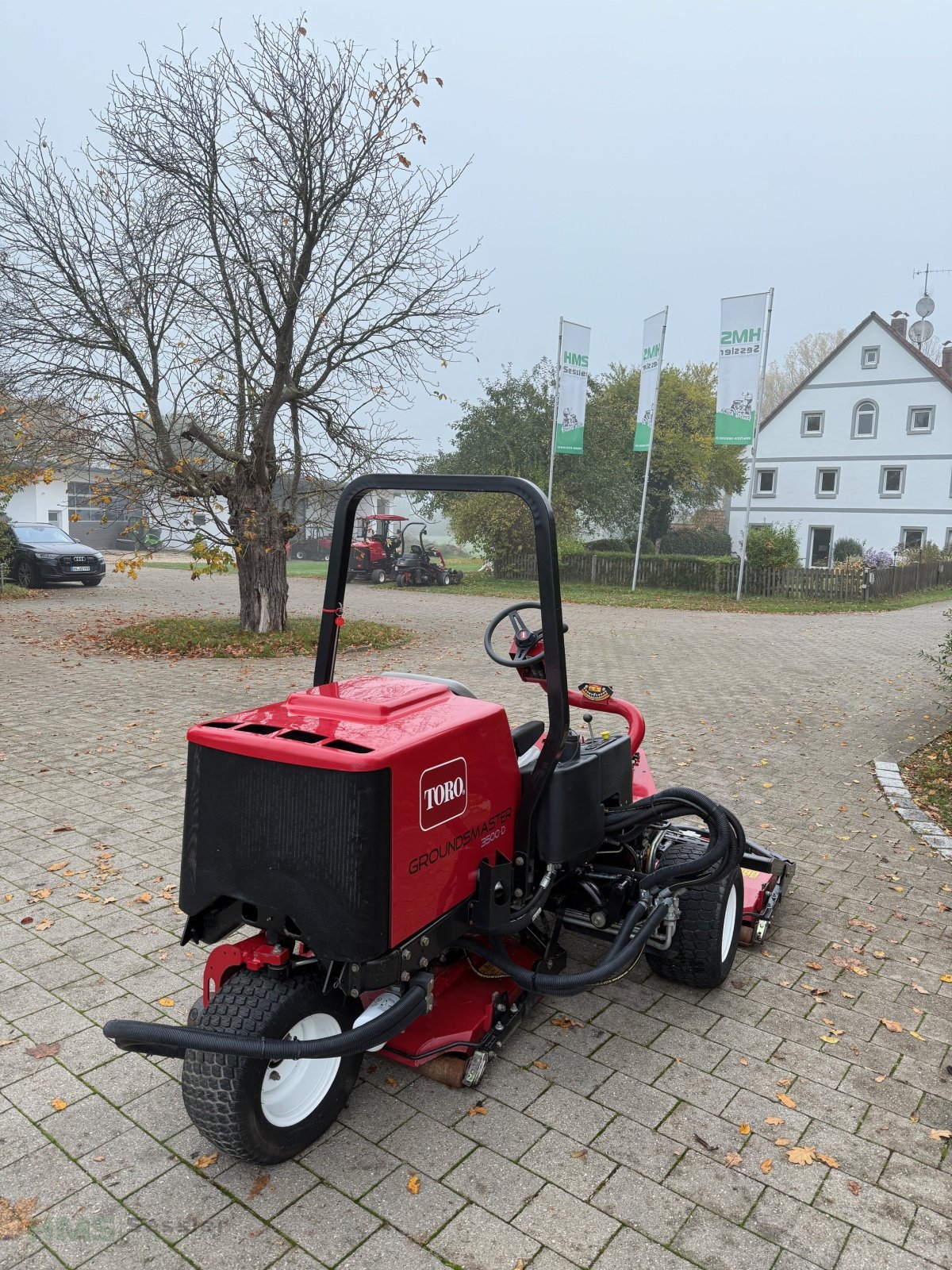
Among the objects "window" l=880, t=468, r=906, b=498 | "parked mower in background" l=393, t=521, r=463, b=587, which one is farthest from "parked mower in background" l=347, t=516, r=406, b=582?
"window" l=880, t=468, r=906, b=498

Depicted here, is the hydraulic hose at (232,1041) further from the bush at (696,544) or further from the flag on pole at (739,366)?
the bush at (696,544)

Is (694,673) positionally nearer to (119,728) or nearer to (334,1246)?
(119,728)

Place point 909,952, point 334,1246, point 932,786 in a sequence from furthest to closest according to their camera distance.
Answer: point 932,786 < point 909,952 < point 334,1246

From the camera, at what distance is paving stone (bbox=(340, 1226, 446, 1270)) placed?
2098 mm

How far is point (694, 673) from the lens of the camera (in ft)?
35.9

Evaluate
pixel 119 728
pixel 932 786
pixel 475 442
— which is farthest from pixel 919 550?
pixel 119 728

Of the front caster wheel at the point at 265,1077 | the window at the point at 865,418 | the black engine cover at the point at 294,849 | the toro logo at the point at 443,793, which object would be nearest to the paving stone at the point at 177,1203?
the front caster wheel at the point at 265,1077

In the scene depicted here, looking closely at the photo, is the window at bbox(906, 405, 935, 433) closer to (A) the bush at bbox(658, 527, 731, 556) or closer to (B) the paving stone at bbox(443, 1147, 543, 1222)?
(A) the bush at bbox(658, 527, 731, 556)

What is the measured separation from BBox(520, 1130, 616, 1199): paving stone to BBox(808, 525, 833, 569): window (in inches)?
1355

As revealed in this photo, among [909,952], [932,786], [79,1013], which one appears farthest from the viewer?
[932,786]

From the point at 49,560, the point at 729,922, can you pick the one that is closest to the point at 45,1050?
the point at 729,922

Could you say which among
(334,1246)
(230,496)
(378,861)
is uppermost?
(230,496)

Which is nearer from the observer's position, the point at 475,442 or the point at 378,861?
the point at 378,861

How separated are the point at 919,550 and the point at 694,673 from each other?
2098 cm
